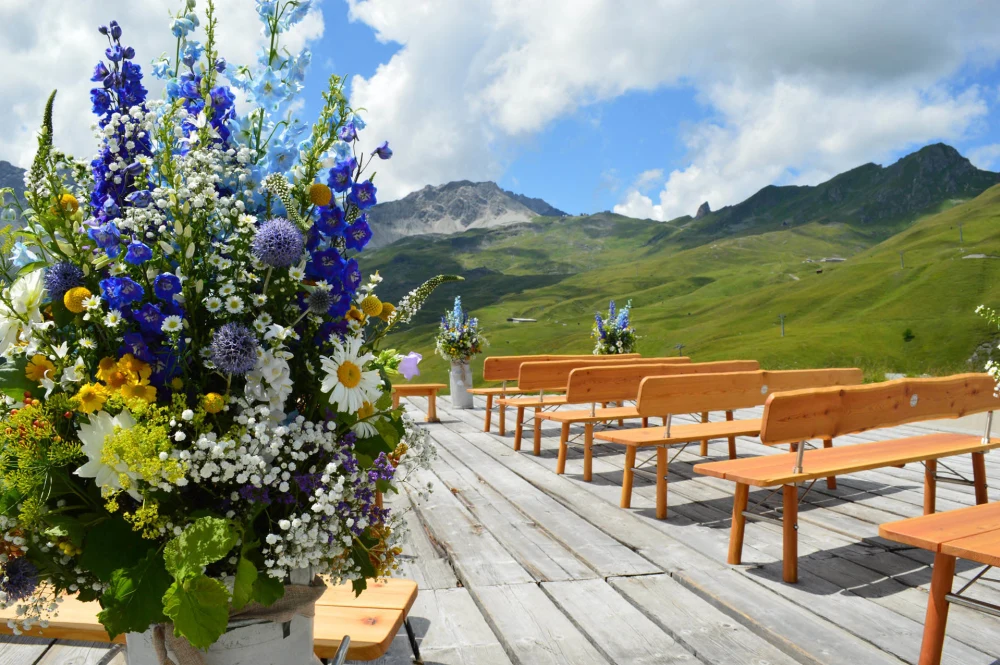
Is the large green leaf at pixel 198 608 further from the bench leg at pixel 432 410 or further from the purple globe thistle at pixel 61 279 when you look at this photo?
the bench leg at pixel 432 410

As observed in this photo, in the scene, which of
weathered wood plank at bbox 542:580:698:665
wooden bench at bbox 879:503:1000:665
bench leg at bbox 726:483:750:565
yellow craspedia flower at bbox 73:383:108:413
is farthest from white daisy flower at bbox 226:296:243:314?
bench leg at bbox 726:483:750:565

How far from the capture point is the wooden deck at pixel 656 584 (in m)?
2.87

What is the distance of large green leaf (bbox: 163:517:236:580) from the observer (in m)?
1.29

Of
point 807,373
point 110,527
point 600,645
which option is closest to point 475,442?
point 807,373

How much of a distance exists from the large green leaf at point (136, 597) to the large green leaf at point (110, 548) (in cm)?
2

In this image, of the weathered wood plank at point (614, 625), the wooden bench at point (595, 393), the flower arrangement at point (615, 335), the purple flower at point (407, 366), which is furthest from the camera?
the flower arrangement at point (615, 335)

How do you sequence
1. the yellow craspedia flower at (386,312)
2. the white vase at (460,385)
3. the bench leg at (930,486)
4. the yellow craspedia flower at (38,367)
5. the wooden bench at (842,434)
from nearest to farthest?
the yellow craspedia flower at (38,367) → the yellow craspedia flower at (386,312) → the wooden bench at (842,434) → the bench leg at (930,486) → the white vase at (460,385)

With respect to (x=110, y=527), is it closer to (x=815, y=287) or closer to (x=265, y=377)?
(x=265, y=377)

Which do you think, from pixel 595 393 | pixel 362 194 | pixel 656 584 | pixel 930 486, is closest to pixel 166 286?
pixel 362 194

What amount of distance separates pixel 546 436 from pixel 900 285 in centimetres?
11960

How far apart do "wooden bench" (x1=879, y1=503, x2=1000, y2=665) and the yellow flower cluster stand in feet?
8.34

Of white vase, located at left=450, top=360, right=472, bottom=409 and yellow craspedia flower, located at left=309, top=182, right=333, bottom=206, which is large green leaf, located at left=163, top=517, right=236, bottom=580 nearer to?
yellow craspedia flower, located at left=309, top=182, right=333, bottom=206

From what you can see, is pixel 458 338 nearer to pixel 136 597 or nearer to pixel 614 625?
pixel 614 625

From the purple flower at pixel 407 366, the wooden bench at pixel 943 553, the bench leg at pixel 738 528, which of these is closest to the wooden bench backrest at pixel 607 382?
the bench leg at pixel 738 528
